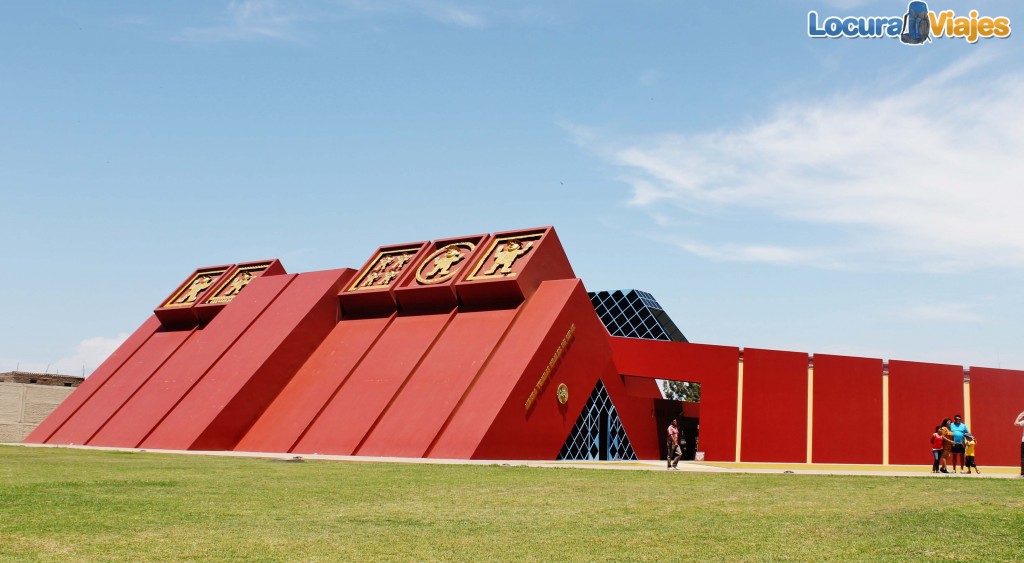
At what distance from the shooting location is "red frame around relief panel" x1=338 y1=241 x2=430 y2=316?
28.8 meters

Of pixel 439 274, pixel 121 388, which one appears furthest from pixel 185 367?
pixel 439 274

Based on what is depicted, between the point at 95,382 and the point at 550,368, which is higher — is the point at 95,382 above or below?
below

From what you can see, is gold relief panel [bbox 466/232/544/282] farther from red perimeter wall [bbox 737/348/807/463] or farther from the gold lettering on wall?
red perimeter wall [bbox 737/348/807/463]

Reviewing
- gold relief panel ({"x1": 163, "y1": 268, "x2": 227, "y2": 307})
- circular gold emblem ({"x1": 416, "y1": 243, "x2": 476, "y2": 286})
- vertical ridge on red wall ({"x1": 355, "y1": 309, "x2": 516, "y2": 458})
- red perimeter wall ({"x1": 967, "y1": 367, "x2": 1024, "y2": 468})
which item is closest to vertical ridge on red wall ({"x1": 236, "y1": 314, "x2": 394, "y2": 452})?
circular gold emblem ({"x1": 416, "y1": 243, "x2": 476, "y2": 286})

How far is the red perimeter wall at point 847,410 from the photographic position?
1099 inches

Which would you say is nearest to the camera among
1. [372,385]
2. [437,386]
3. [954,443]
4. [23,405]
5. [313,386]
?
[954,443]

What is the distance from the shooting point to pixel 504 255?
2719cm

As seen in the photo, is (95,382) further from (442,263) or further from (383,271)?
(442,263)

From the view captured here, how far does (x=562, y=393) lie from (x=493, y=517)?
46.5ft

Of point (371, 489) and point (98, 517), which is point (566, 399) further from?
point (98, 517)

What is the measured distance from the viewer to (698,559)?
7926 millimetres

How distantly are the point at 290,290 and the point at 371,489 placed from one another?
19.0 m

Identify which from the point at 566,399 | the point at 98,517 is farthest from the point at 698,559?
the point at 566,399

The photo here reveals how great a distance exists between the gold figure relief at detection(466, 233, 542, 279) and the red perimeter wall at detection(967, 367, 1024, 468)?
1476 centimetres
